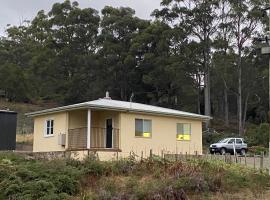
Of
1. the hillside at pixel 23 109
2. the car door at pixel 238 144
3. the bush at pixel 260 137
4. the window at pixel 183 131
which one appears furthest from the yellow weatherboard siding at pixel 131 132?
the hillside at pixel 23 109

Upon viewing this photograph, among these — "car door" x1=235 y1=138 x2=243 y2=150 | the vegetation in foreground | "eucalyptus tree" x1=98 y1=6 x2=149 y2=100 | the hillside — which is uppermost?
"eucalyptus tree" x1=98 y1=6 x2=149 y2=100

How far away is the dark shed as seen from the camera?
3300 cm

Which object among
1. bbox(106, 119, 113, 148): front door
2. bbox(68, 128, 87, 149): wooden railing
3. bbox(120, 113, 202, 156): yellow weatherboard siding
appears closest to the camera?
bbox(68, 128, 87, 149): wooden railing

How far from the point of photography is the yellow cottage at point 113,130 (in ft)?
90.8

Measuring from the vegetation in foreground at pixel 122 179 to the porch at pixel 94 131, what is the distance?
407 inches

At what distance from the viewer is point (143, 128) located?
95.7 ft

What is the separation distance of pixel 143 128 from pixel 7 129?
384 inches

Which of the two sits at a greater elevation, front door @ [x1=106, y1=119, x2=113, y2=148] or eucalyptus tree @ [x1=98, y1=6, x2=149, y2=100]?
eucalyptus tree @ [x1=98, y1=6, x2=149, y2=100]

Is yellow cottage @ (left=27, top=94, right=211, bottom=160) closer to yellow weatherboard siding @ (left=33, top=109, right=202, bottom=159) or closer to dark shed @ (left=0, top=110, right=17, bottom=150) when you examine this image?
yellow weatherboard siding @ (left=33, top=109, right=202, bottom=159)

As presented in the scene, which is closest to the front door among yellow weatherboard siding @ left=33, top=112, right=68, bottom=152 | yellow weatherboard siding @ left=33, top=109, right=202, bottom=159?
yellow weatherboard siding @ left=33, top=109, right=202, bottom=159

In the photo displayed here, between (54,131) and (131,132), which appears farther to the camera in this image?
(54,131)

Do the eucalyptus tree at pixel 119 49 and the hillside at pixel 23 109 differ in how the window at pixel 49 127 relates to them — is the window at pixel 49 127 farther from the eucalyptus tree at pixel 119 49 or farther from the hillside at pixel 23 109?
the eucalyptus tree at pixel 119 49

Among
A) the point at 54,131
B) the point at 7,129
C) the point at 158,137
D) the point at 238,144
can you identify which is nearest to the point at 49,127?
the point at 54,131

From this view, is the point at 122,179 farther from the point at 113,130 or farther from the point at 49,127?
the point at 49,127
